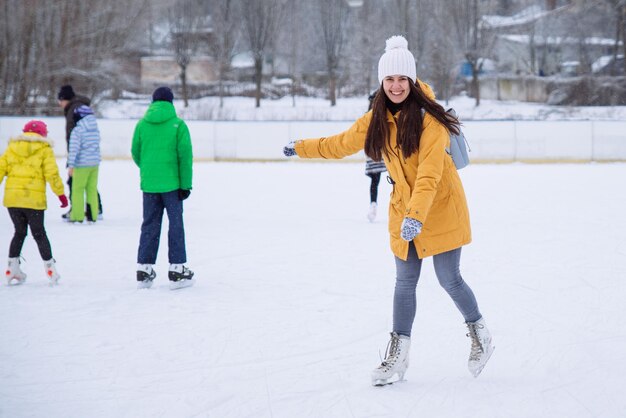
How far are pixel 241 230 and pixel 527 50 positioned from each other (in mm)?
36284

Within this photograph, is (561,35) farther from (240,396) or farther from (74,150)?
(240,396)

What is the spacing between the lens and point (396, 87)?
3.52m

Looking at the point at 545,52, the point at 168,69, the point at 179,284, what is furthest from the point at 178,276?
the point at 168,69

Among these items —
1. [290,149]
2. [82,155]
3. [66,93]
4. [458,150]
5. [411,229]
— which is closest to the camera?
[411,229]

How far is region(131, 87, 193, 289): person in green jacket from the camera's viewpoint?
587cm

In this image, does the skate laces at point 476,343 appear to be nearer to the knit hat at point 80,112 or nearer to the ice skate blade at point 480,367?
the ice skate blade at point 480,367

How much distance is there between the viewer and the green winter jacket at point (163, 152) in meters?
5.86

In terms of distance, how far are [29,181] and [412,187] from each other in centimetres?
334

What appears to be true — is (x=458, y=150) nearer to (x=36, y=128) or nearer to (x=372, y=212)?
(x=36, y=128)

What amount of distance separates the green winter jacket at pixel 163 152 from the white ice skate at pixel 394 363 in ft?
8.67

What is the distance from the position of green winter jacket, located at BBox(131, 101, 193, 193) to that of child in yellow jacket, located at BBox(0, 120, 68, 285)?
634 mm

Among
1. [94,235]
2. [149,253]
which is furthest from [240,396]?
[94,235]

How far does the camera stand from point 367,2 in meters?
42.6

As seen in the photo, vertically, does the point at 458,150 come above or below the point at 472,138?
above
